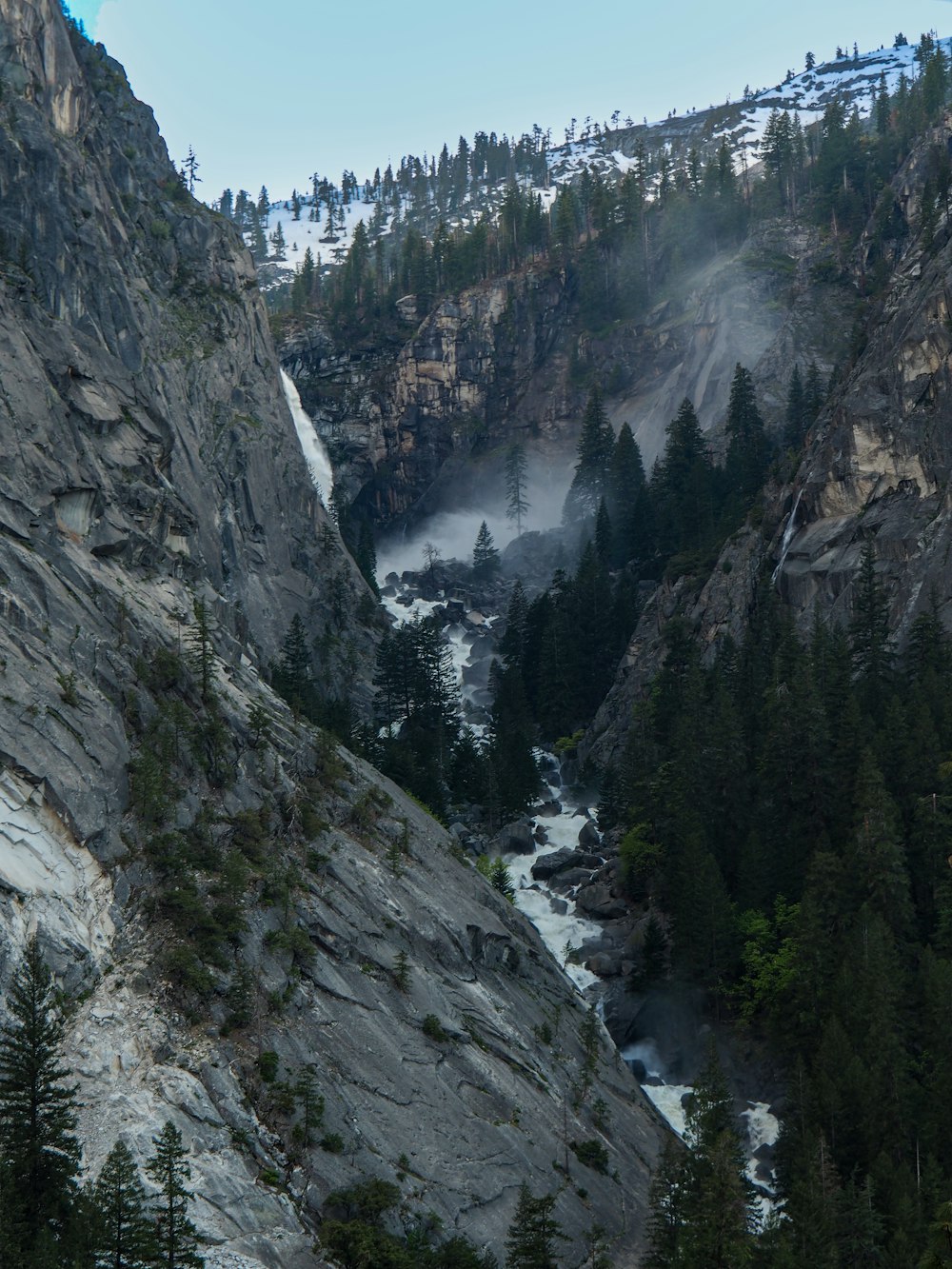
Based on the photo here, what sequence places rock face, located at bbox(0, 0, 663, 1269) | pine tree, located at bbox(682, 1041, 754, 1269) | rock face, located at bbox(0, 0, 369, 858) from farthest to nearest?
rock face, located at bbox(0, 0, 369, 858), rock face, located at bbox(0, 0, 663, 1269), pine tree, located at bbox(682, 1041, 754, 1269)

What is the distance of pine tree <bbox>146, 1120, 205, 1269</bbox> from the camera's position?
32938mm

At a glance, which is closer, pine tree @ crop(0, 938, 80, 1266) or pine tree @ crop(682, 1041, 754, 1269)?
pine tree @ crop(0, 938, 80, 1266)

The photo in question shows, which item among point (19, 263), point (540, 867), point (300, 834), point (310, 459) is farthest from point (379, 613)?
point (300, 834)

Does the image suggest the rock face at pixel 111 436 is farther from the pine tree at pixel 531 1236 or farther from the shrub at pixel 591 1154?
the shrub at pixel 591 1154

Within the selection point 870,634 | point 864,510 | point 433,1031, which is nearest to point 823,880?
point 433,1031

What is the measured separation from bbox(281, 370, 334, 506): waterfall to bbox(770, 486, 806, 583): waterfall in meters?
55.2

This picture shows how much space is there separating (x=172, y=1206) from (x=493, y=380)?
122120 mm

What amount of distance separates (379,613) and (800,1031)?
201ft

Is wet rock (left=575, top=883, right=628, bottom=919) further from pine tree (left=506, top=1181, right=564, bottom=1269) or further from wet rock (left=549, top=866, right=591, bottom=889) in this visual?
pine tree (left=506, top=1181, right=564, bottom=1269)

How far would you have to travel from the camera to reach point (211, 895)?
47.6 m

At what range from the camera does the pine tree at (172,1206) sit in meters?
32.9

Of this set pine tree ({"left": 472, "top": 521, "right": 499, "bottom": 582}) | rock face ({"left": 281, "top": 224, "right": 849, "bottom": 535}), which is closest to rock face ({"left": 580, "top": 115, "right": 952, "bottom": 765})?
pine tree ({"left": 472, "top": 521, "right": 499, "bottom": 582})

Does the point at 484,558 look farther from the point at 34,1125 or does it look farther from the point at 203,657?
the point at 34,1125

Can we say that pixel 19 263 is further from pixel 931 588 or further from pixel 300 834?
pixel 931 588
